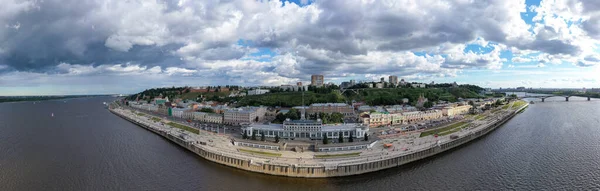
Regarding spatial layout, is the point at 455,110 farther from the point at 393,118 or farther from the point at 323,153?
the point at 323,153

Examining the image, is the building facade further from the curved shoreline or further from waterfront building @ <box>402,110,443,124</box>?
the curved shoreline

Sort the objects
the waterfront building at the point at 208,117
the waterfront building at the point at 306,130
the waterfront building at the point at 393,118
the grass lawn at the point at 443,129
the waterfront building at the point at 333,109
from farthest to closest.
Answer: the waterfront building at the point at 333,109 → the waterfront building at the point at 208,117 → the waterfront building at the point at 393,118 → the grass lawn at the point at 443,129 → the waterfront building at the point at 306,130

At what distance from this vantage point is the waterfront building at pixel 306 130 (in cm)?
4472

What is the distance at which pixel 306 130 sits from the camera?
46.4 m

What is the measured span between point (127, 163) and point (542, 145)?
5465 cm

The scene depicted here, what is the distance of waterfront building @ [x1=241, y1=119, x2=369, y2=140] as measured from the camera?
44719 millimetres

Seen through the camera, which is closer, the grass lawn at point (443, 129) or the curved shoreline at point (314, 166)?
the curved shoreline at point (314, 166)

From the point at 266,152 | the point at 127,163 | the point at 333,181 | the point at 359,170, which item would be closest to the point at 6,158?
the point at 127,163

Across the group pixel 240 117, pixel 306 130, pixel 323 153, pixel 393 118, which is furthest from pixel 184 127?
pixel 393 118

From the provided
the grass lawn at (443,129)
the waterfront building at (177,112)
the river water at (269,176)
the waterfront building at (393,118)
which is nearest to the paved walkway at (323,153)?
the grass lawn at (443,129)

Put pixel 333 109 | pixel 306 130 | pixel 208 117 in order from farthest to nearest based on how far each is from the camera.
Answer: pixel 333 109 < pixel 208 117 < pixel 306 130

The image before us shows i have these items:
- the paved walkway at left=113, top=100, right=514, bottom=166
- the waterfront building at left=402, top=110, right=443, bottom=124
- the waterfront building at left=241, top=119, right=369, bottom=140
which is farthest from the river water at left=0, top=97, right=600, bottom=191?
the waterfront building at left=402, top=110, right=443, bottom=124

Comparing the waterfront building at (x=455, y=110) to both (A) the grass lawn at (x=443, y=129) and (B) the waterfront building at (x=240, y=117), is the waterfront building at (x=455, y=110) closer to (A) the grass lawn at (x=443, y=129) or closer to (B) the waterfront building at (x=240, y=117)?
(A) the grass lawn at (x=443, y=129)

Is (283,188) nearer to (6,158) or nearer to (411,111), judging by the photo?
(6,158)
